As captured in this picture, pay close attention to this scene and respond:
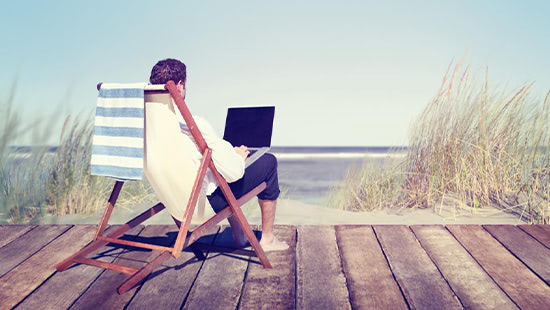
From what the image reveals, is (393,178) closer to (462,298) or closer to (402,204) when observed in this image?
(402,204)

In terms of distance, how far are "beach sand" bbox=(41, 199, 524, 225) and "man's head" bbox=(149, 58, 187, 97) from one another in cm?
199

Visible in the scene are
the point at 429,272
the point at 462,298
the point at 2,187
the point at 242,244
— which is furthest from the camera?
the point at 2,187

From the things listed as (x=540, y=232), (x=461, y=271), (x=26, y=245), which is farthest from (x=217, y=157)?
(x=540, y=232)

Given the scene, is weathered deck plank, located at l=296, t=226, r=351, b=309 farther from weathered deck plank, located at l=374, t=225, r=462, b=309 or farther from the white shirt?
the white shirt

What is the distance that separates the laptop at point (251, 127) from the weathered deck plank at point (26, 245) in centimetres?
142

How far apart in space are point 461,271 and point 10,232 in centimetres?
304

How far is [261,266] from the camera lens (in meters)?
2.56

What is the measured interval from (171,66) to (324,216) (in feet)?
7.67

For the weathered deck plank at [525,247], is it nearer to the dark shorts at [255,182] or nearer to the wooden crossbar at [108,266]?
the dark shorts at [255,182]

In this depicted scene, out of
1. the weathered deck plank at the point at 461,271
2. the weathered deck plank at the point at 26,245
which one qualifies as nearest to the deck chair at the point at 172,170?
the weathered deck plank at the point at 26,245

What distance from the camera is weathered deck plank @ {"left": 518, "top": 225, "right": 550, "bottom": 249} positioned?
118 inches

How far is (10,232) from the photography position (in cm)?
334

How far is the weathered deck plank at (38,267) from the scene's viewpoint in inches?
89.5

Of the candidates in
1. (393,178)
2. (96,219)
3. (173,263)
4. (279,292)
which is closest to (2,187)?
(96,219)
